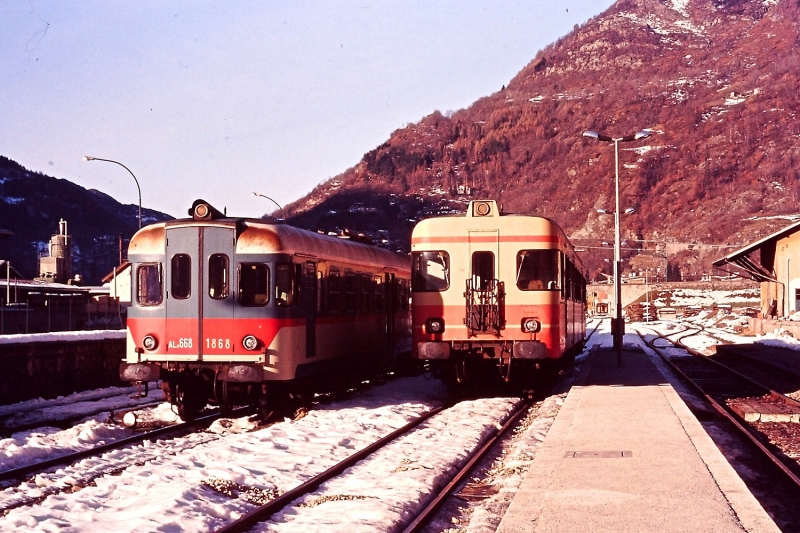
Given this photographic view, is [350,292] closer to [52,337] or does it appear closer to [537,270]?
[537,270]

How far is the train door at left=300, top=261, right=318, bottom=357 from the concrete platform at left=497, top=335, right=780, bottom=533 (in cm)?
436

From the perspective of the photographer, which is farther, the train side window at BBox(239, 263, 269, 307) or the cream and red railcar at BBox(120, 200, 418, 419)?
the train side window at BBox(239, 263, 269, 307)

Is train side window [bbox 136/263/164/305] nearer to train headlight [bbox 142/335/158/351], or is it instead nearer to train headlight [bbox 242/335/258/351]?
train headlight [bbox 142/335/158/351]

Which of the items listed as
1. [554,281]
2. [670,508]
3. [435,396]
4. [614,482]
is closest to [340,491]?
[614,482]

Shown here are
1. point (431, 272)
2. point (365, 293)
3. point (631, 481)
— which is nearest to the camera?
point (631, 481)

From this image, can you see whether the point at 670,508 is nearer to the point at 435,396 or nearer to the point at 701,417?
the point at 701,417

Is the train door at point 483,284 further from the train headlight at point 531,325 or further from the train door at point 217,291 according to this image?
the train door at point 217,291

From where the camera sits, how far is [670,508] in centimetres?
846

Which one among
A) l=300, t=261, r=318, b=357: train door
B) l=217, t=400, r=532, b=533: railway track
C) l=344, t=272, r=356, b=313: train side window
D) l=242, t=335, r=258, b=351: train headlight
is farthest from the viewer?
l=344, t=272, r=356, b=313: train side window

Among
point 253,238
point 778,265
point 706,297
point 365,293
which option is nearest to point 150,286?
point 253,238

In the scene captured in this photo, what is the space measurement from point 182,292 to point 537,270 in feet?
21.1

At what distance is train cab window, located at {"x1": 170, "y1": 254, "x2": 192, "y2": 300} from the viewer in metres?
16.2

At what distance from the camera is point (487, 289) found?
18484 millimetres

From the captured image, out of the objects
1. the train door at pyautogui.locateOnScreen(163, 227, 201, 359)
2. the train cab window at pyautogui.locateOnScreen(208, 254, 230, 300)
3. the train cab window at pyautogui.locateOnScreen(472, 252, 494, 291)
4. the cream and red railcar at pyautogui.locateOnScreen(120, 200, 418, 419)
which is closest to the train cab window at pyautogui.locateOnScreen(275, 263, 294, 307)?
the cream and red railcar at pyautogui.locateOnScreen(120, 200, 418, 419)
